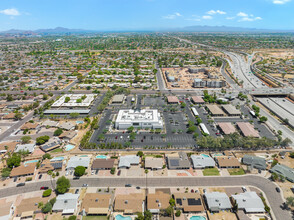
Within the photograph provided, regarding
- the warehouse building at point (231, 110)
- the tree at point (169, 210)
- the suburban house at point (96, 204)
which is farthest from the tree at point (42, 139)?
the warehouse building at point (231, 110)

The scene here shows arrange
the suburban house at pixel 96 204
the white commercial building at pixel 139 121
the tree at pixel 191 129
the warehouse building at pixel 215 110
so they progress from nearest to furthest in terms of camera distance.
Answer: the suburban house at pixel 96 204, the tree at pixel 191 129, the white commercial building at pixel 139 121, the warehouse building at pixel 215 110

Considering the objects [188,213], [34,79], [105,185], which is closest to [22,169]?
[105,185]

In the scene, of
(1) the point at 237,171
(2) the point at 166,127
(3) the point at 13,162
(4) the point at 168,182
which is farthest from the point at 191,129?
(3) the point at 13,162

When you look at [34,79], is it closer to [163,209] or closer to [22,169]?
[22,169]

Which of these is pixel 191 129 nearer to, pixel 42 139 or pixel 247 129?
pixel 247 129

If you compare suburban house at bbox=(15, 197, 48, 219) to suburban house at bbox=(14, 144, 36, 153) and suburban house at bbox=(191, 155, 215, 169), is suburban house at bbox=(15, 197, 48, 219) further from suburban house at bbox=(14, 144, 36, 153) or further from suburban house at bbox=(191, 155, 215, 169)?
suburban house at bbox=(191, 155, 215, 169)

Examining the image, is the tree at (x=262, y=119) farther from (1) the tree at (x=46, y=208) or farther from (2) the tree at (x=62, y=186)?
(1) the tree at (x=46, y=208)

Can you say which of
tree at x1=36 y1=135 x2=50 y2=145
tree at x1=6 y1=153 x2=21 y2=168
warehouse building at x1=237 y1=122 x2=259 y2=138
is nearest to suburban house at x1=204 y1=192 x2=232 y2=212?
warehouse building at x1=237 y1=122 x2=259 y2=138
